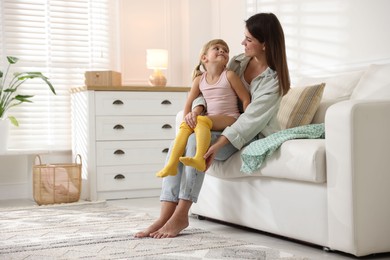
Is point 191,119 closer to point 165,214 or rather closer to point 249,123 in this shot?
point 249,123

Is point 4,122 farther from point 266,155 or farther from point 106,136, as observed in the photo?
point 266,155

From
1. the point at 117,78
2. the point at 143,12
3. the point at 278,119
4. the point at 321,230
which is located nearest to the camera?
the point at 321,230

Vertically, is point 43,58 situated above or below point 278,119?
above

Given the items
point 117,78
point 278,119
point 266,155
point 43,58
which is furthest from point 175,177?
point 43,58

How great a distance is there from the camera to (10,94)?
164 inches

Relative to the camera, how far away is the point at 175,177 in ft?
8.53

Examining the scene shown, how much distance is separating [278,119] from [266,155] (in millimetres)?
507

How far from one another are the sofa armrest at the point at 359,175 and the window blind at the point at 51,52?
279 cm

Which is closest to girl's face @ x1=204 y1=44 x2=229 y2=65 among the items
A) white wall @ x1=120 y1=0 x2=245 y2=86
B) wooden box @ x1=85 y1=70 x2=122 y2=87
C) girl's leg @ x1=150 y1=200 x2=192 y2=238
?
girl's leg @ x1=150 y1=200 x2=192 y2=238

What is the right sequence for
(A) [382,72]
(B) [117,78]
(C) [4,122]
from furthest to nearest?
(B) [117,78] → (C) [4,122] → (A) [382,72]

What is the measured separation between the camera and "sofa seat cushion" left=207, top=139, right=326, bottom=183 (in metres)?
2.22

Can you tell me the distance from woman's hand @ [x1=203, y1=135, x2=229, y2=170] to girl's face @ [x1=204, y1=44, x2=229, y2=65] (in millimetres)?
404

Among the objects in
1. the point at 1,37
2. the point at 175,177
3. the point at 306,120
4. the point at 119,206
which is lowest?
the point at 119,206

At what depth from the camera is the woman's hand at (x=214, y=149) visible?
2553 mm
